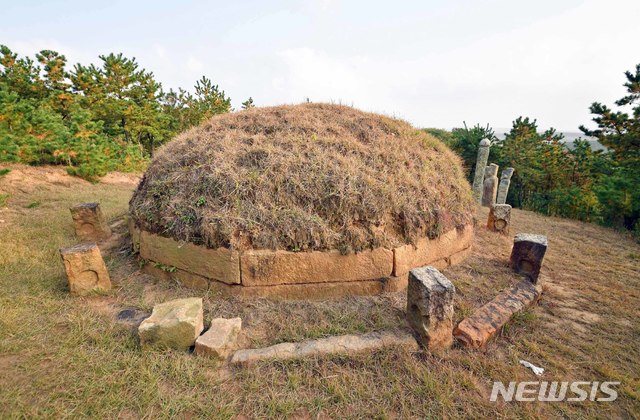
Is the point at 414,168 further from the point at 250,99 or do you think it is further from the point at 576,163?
the point at 576,163

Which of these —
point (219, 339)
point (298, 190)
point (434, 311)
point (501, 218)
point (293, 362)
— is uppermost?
point (298, 190)

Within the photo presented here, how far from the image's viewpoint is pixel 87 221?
4883 mm

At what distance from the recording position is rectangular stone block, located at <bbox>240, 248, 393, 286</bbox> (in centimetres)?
325

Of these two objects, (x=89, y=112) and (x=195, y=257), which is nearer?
(x=195, y=257)

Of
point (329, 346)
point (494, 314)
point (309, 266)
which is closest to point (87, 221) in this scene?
point (309, 266)

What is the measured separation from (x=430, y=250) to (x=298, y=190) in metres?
2.02

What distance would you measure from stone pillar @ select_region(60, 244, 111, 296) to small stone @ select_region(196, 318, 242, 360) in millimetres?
1753

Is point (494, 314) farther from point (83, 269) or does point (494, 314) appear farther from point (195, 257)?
point (83, 269)

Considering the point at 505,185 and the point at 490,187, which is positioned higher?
the point at 505,185

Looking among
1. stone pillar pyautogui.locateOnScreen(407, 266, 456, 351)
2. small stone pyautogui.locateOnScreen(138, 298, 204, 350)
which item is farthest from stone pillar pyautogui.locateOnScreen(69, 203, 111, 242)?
stone pillar pyautogui.locateOnScreen(407, 266, 456, 351)

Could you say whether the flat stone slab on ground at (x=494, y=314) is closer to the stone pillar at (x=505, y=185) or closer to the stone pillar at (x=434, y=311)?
the stone pillar at (x=434, y=311)

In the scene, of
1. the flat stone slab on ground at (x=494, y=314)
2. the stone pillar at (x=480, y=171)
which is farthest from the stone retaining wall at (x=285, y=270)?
the stone pillar at (x=480, y=171)

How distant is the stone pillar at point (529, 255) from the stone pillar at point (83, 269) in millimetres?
5611

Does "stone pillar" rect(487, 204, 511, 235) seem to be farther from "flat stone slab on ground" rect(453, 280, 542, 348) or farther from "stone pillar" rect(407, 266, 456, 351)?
"stone pillar" rect(407, 266, 456, 351)
